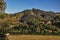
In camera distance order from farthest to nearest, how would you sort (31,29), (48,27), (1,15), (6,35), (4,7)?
(48,27) → (31,29) → (4,7) → (1,15) → (6,35)

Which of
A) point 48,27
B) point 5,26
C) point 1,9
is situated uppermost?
point 1,9

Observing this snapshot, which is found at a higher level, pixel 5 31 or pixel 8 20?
pixel 8 20

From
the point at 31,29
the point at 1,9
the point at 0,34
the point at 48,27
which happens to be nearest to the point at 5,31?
the point at 0,34

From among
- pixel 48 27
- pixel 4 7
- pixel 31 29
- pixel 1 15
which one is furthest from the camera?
pixel 48 27

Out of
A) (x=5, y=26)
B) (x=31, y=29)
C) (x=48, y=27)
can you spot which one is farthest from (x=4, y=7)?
(x=48, y=27)

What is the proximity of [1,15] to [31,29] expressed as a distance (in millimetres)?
29568

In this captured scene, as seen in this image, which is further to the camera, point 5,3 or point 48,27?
point 48,27

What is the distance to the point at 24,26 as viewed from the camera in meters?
55.6

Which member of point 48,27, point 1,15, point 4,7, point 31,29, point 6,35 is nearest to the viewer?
point 6,35

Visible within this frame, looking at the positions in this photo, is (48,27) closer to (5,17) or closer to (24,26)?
(24,26)

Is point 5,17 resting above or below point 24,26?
above

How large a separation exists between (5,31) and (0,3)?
409 cm

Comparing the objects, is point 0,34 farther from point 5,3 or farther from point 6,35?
point 5,3

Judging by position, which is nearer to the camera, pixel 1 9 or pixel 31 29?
pixel 1 9
